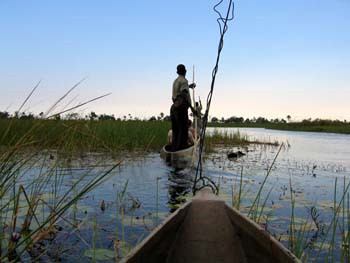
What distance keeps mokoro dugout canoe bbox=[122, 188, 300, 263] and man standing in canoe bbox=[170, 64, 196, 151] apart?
655 cm

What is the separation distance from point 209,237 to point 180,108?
7016mm

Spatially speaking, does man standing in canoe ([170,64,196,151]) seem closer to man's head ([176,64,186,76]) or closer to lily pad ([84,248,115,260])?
man's head ([176,64,186,76])

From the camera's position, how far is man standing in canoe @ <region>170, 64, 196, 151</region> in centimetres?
911

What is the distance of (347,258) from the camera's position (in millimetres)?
2648

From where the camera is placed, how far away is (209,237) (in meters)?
2.57

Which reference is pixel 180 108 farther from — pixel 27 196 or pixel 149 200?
pixel 27 196


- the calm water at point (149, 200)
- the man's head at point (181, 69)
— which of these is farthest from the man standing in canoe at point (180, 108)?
the calm water at point (149, 200)

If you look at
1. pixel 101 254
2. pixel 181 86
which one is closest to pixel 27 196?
pixel 101 254

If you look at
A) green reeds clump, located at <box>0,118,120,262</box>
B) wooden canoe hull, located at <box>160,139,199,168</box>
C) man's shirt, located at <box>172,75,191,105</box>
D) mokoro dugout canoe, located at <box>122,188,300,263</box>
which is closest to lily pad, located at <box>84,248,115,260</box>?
green reeds clump, located at <box>0,118,120,262</box>

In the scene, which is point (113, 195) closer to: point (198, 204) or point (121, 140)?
point (198, 204)

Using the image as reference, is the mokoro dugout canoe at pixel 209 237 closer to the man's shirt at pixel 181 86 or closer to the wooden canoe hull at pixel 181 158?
the wooden canoe hull at pixel 181 158

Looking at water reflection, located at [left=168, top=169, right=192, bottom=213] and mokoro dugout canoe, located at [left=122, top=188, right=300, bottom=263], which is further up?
mokoro dugout canoe, located at [left=122, top=188, right=300, bottom=263]

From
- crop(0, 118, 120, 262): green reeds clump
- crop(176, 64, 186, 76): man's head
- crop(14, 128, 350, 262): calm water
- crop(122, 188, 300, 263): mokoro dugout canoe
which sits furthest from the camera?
crop(176, 64, 186, 76): man's head

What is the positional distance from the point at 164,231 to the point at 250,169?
7.57 metres
